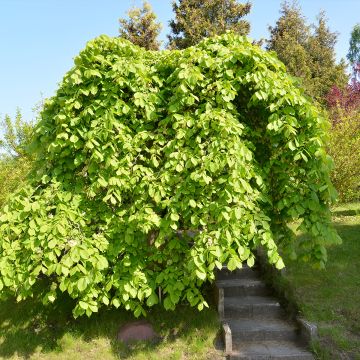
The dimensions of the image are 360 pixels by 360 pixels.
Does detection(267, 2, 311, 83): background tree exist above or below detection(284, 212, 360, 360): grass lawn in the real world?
above

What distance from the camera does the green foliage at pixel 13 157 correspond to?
413 inches

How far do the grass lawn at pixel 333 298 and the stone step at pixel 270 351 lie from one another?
0.82ft

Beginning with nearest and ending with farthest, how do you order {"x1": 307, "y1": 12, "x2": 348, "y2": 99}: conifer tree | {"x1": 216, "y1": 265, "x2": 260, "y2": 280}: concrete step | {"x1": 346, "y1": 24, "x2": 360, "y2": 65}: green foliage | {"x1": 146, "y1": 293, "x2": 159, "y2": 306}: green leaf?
1. {"x1": 146, "y1": 293, "x2": 159, "y2": 306}: green leaf
2. {"x1": 216, "y1": 265, "x2": 260, "y2": 280}: concrete step
3. {"x1": 307, "y1": 12, "x2": 348, "y2": 99}: conifer tree
4. {"x1": 346, "y1": 24, "x2": 360, "y2": 65}: green foliage

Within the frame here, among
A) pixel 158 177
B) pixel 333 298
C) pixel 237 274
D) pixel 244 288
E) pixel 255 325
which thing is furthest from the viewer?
pixel 237 274

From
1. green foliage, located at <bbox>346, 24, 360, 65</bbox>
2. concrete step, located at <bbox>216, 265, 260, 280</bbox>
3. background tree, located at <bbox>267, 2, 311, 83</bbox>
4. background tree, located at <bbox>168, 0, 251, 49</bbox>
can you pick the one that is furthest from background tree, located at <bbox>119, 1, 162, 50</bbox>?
green foliage, located at <bbox>346, 24, 360, 65</bbox>

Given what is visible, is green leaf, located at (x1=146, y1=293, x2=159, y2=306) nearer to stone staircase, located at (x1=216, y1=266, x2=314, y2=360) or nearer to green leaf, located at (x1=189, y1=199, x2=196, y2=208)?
stone staircase, located at (x1=216, y1=266, x2=314, y2=360)

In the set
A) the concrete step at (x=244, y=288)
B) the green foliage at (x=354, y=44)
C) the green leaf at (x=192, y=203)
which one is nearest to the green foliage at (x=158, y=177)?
Result: the green leaf at (x=192, y=203)

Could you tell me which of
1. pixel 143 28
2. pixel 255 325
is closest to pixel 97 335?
pixel 255 325

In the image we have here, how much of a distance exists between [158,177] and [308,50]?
26.8 m

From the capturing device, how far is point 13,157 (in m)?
11.8

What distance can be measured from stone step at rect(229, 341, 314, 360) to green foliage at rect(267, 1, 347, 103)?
2140cm

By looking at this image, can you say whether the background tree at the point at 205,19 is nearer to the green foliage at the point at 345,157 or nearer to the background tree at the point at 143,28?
the background tree at the point at 143,28

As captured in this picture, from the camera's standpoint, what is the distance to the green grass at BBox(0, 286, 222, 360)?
17.4 feet

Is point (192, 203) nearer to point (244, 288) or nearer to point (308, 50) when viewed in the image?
point (244, 288)
